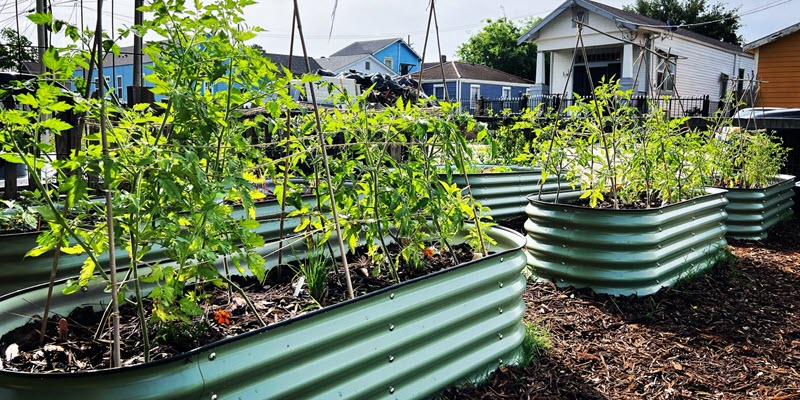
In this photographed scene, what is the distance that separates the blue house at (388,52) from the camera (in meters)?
51.8

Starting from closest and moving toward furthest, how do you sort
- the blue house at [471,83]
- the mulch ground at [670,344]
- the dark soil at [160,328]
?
1. the dark soil at [160,328]
2. the mulch ground at [670,344]
3. the blue house at [471,83]

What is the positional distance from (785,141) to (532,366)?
858 cm

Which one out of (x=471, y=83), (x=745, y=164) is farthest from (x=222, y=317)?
(x=471, y=83)

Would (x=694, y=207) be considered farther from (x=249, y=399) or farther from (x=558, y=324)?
(x=249, y=399)

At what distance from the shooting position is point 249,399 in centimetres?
188

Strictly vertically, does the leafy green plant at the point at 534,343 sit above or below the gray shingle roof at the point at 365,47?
below

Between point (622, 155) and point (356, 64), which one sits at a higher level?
point (356, 64)

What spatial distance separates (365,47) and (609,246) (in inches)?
2019

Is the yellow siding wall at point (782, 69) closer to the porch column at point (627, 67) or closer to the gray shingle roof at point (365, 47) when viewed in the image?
the porch column at point (627, 67)

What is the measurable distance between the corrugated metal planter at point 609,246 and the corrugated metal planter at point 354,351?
132 centimetres

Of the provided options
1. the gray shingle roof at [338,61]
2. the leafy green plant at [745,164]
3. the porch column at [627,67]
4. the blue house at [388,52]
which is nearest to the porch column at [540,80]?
the porch column at [627,67]

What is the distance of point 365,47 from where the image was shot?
53.5m

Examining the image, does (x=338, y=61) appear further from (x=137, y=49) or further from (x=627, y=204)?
(x=627, y=204)

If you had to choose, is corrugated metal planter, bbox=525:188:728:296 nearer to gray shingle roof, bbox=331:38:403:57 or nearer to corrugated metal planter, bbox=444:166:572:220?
corrugated metal planter, bbox=444:166:572:220
